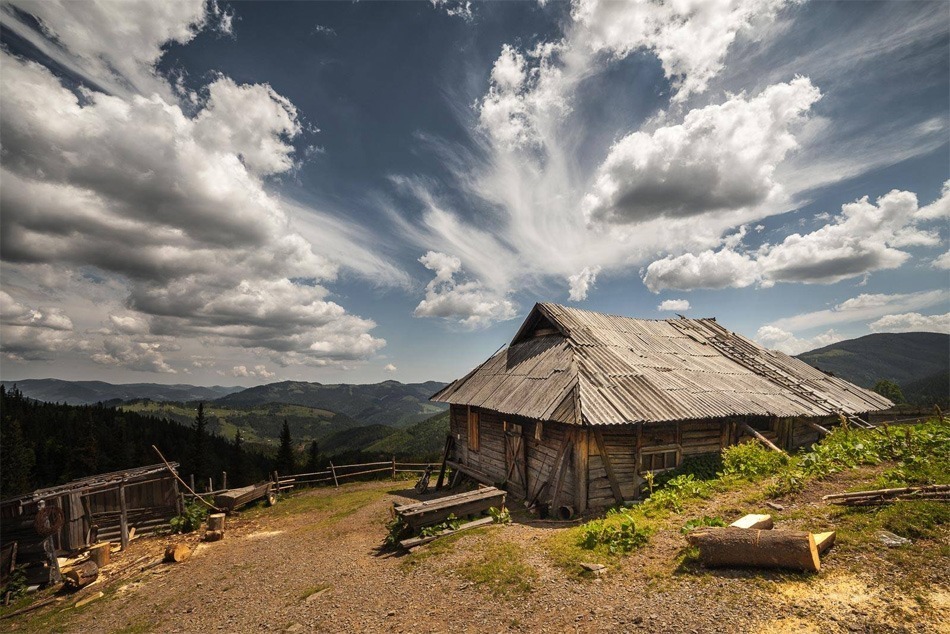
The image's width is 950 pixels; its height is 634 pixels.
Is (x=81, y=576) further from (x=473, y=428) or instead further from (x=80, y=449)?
(x=80, y=449)

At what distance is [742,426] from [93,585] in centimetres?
2443

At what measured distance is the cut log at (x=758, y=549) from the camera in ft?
19.9

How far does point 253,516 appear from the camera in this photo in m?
19.9

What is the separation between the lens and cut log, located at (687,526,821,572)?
6062 millimetres

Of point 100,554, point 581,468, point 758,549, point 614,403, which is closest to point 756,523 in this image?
point 758,549

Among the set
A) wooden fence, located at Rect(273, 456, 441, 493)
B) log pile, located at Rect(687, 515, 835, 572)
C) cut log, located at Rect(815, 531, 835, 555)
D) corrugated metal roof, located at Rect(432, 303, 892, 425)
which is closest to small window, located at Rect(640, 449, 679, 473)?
corrugated metal roof, located at Rect(432, 303, 892, 425)

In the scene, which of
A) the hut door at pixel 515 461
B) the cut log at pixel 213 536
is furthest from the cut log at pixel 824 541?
the cut log at pixel 213 536

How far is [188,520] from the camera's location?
57.9 ft

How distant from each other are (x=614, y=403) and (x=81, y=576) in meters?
19.4

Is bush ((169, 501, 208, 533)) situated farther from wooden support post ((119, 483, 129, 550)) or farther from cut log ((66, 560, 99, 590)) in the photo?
cut log ((66, 560, 99, 590))

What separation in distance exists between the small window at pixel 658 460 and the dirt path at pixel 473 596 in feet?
11.2

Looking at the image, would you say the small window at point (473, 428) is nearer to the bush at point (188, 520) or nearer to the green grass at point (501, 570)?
the green grass at point (501, 570)

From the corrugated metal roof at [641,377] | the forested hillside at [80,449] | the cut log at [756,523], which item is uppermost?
the corrugated metal roof at [641,377]

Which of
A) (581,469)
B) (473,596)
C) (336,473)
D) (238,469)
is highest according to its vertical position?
(581,469)
